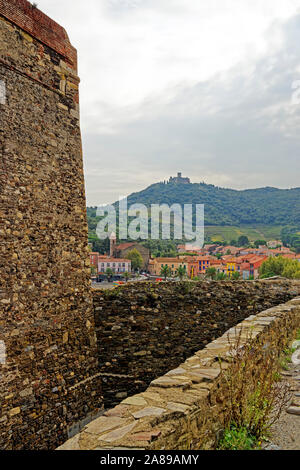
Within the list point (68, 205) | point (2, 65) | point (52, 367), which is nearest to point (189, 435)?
point (52, 367)

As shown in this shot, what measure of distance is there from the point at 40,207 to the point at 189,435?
4520 mm

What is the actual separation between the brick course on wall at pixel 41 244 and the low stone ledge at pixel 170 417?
292 cm

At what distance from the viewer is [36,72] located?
6.37 m

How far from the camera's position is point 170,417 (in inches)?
108

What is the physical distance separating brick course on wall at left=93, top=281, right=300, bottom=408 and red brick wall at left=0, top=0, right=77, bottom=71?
15.6 ft

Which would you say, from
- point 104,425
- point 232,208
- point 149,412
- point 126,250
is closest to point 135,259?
point 126,250

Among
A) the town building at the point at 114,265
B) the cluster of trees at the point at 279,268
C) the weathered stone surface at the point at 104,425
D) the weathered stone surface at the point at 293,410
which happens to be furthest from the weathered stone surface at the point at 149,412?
the town building at the point at 114,265

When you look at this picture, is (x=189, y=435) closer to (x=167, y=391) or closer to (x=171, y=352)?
(x=167, y=391)

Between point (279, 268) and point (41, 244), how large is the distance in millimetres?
54346

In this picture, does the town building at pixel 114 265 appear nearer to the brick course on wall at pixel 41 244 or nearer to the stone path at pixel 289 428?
the brick course on wall at pixel 41 244

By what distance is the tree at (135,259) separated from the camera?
75.6 meters

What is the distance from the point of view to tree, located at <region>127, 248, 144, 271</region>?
75.6 m

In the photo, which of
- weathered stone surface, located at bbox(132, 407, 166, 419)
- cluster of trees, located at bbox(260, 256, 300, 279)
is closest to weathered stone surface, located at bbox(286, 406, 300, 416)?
weathered stone surface, located at bbox(132, 407, 166, 419)

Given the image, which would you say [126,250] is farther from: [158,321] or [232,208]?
[232,208]
